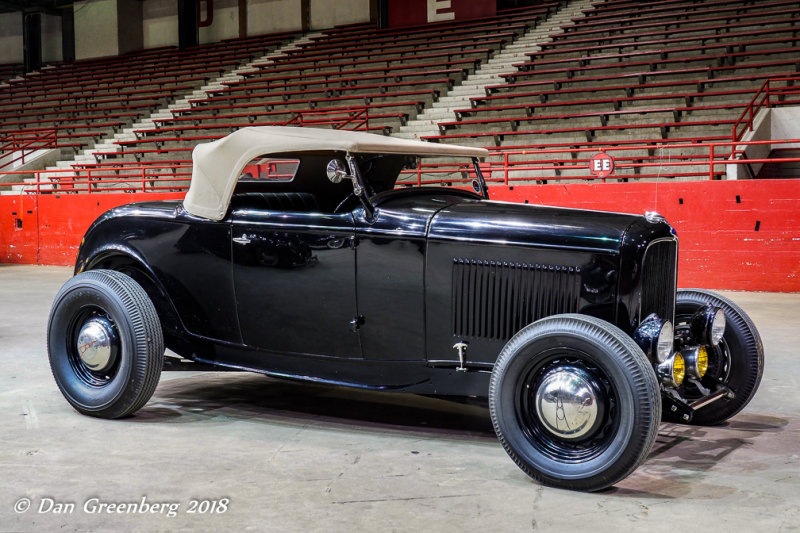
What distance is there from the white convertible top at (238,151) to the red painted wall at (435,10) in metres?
18.3

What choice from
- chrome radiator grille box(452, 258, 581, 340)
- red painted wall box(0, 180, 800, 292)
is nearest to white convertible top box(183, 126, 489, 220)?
chrome radiator grille box(452, 258, 581, 340)

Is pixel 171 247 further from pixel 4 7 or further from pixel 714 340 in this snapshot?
pixel 4 7

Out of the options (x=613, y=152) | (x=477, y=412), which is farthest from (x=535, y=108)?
(x=477, y=412)

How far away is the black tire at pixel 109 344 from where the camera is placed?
4.50 m

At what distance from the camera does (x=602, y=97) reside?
15.4 m

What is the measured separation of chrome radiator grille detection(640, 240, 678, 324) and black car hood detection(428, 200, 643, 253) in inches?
7.3

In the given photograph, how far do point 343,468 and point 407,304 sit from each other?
844mm

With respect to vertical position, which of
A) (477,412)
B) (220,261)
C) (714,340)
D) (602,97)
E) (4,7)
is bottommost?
(477,412)

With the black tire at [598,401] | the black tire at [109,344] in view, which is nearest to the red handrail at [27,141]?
the black tire at [109,344]

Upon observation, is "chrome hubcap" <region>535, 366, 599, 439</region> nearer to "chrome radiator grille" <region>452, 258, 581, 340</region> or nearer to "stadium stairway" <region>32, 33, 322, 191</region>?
"chrome radiator grille" <region>452, 258, 581, 340</region>

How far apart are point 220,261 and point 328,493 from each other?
5.42 ft

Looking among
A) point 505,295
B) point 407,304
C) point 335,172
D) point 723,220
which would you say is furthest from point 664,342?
point 723,220

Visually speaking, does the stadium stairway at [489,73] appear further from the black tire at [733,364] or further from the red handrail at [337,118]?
the black tire at [733,364]

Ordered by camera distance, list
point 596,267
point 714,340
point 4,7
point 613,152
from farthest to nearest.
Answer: point 4,7, point 613,152, point 714,340, point 596,267
